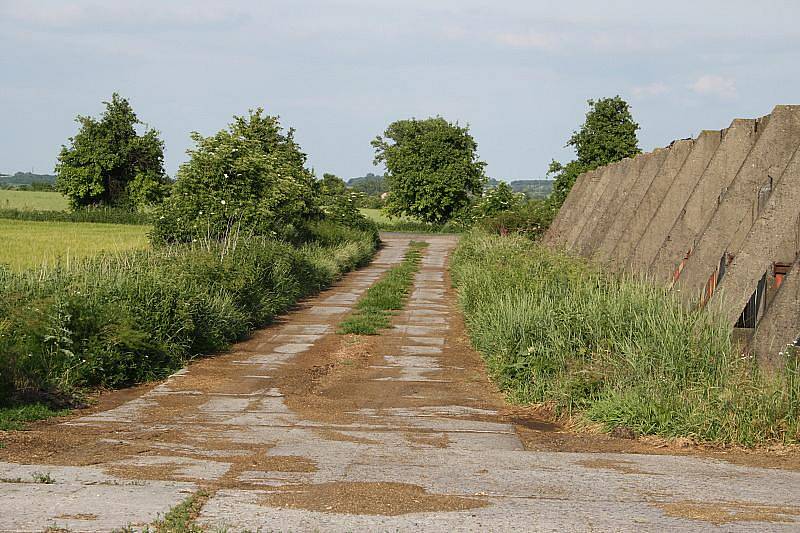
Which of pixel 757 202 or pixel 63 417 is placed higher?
pixel 757 202

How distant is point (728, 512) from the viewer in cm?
564

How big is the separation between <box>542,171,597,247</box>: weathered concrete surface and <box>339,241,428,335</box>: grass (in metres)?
4.17

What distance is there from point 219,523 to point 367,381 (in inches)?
250

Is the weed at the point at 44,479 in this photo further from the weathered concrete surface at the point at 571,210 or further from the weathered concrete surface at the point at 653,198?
the weathered concrete surface at the point at 571,210

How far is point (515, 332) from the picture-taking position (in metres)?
11.2

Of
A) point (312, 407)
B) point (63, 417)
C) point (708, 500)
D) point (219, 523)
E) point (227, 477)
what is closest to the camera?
point (219, 523)

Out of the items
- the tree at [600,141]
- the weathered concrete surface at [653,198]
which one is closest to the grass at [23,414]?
the weathered concrete surface at [653,198]

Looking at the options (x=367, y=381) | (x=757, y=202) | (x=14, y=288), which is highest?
(x=757, y=202)

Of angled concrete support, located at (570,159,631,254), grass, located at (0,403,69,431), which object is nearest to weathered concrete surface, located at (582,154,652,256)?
angled concrete support, located at (570,159,631,254)

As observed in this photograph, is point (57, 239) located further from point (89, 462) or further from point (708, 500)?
point (708, 500)

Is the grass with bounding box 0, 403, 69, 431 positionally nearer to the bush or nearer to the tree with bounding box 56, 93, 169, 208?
the bush

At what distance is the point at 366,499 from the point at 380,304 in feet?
48.0

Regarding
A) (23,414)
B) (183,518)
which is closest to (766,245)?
(183,518)

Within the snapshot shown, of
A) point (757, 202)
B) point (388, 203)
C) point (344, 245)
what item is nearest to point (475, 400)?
point (757, 202)
